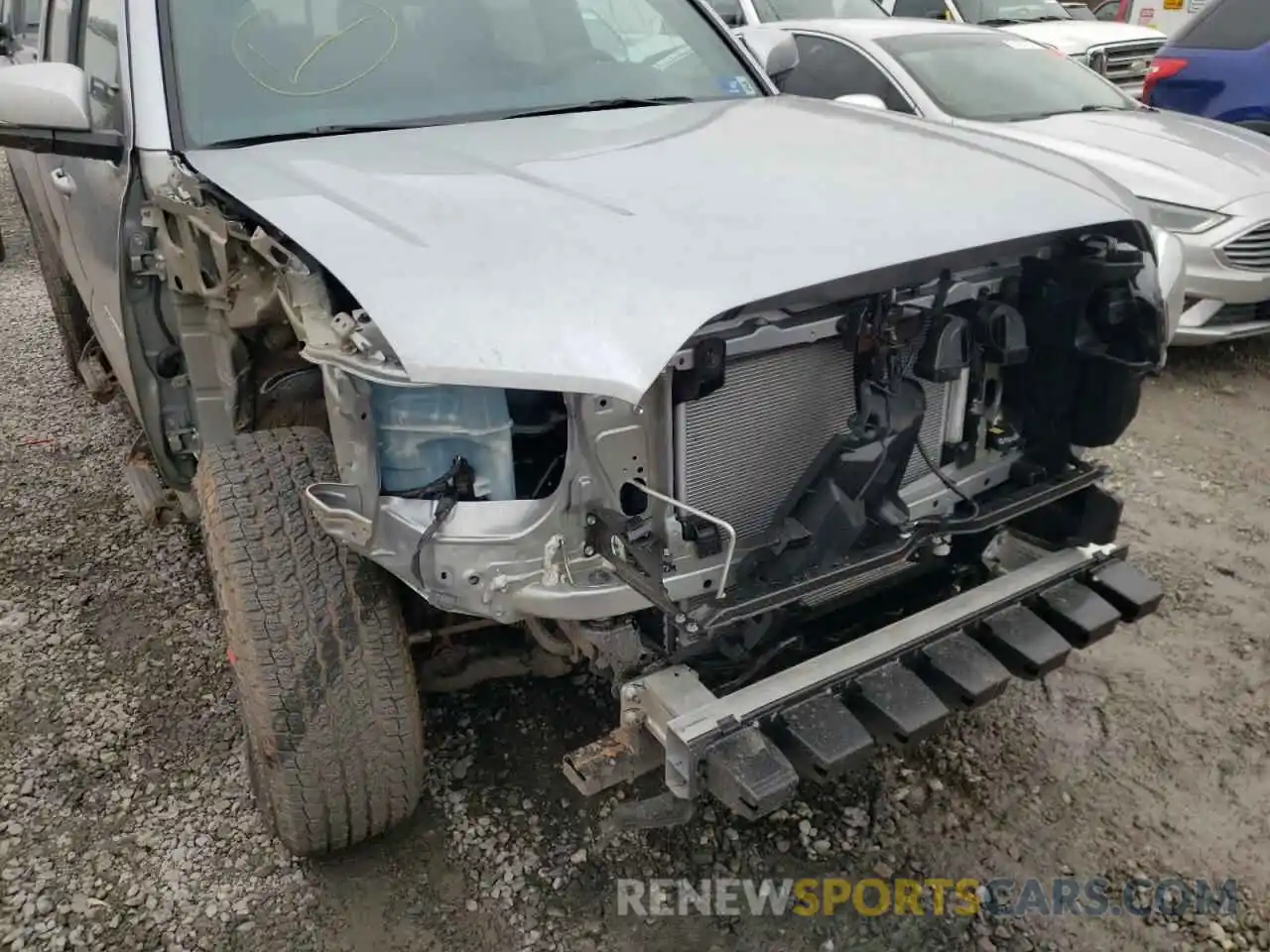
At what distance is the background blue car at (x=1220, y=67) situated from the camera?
6.66 meters

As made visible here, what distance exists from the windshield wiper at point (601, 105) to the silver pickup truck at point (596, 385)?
18mm

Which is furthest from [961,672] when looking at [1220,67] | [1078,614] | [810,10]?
[810,10]

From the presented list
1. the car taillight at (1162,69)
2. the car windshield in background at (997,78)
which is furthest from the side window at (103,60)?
the car taillight at (1162,69)

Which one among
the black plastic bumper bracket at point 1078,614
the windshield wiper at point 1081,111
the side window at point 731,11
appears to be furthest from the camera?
the side window at point 731,11

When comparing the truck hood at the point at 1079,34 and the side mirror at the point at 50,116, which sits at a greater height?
the side mirror at the point at 50,116

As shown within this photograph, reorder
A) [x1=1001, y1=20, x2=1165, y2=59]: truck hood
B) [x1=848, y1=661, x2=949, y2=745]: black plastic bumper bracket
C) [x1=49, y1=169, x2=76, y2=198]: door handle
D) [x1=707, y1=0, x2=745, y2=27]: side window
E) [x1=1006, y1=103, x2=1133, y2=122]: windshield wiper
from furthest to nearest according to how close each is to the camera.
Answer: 1. [x1=1001, y1=20, x2=1165, y2=59]: truck hood
2. [x1=707, y1=0, x2=745, y2=27]: side window
3. [x1=1006, y1=103, x2=1133, y2=122]: windshield wiper
4. [x1=49, y1=169, x2=76, y2=198]: door handle
5. [x1=848, y1=661, x2=949, y2=745]: black plastic bumper bracket

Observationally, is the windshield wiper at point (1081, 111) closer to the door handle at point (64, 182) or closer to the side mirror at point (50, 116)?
the door handle at point (64, 182)

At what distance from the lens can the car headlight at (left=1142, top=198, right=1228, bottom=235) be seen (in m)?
5.10

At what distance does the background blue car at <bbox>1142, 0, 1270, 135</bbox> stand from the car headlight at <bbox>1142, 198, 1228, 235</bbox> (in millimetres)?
2167

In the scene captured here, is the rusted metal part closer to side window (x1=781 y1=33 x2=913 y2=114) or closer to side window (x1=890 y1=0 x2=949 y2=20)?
side window (x1=781 y1=33 x2=913 y2=114)

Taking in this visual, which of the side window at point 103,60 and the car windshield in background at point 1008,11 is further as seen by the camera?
the car windshield in background at point 1008,11

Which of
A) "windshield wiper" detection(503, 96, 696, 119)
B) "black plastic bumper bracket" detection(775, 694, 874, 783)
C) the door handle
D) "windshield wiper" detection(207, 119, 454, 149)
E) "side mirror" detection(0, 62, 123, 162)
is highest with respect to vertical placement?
"side mirror" detection(0, 62, 123, 162)

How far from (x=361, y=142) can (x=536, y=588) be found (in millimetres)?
1316

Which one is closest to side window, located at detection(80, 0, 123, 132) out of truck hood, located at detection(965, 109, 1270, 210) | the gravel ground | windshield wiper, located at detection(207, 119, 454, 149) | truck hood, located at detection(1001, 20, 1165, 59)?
windshield wiper, located at detection(207, 119, 454, 149)
